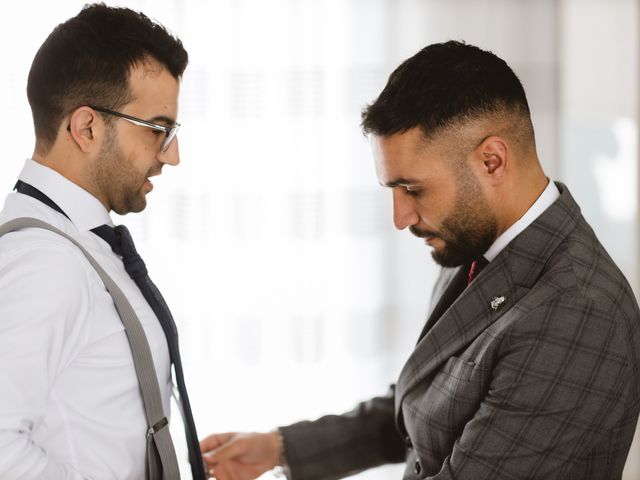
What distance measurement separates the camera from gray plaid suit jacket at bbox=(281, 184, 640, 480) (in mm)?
1335

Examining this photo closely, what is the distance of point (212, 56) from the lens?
9.84 ft

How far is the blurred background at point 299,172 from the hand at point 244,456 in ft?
4.19

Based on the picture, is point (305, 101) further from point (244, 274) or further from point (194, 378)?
point (194, 378)

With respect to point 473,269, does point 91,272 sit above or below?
above

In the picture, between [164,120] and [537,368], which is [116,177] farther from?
[537,368]

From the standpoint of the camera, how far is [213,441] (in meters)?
1.82

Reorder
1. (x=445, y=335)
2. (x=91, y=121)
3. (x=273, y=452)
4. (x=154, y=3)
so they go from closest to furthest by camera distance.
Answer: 1. (x=91, y=121)
2. (x=445, y=335)
3. (x=273, y=452)
4. (x=154, y=3)

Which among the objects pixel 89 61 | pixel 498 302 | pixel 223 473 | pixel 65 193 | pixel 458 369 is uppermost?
pixel 89 61

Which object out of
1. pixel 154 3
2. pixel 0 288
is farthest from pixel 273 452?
pixel 154 3

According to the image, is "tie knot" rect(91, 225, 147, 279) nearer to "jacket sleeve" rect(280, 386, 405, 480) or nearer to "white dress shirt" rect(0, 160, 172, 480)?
"white dress shirt" rect(0, 160, 172, 480)

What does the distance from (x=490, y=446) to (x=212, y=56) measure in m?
2.06

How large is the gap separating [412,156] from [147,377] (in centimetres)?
62

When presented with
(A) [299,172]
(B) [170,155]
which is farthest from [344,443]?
(A) [299,172]

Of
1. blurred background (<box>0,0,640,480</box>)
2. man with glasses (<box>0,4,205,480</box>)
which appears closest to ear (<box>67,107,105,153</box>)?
man with glasses (<box>0,4,205,480</box>)
